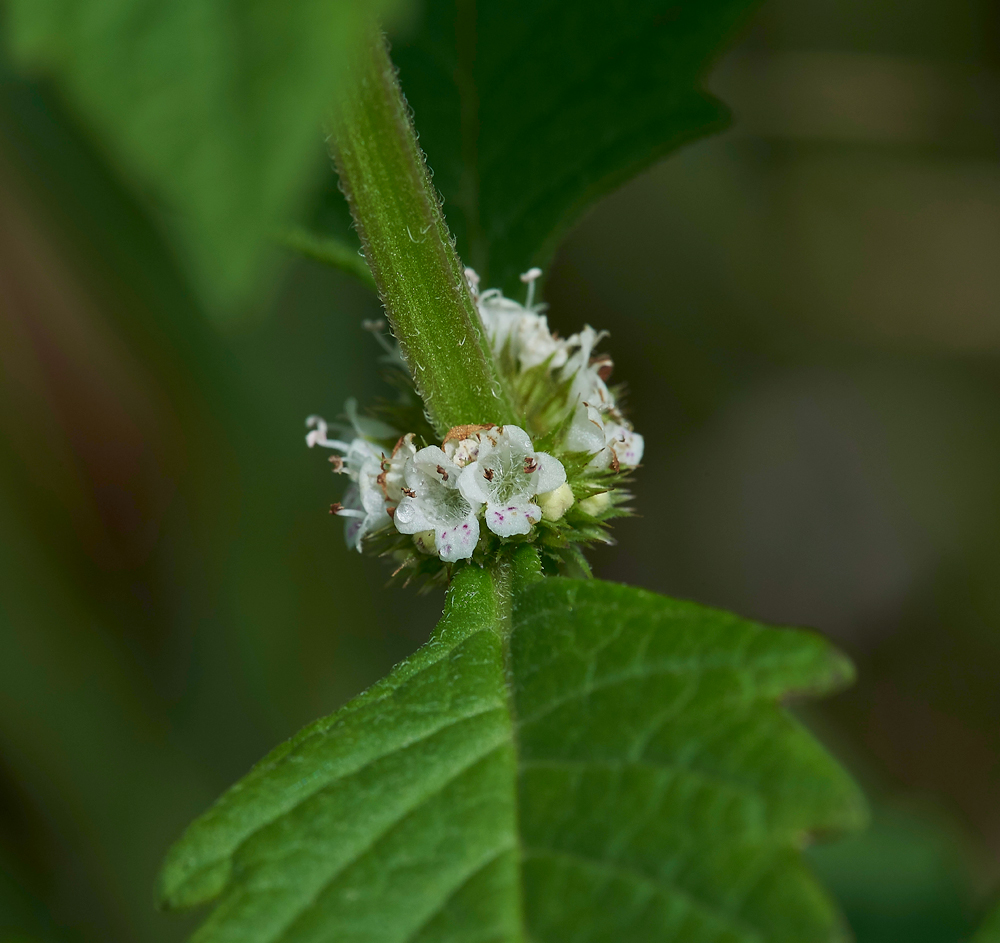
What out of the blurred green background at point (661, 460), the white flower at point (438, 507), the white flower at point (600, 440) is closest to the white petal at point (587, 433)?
the white flower at point (600, 440)

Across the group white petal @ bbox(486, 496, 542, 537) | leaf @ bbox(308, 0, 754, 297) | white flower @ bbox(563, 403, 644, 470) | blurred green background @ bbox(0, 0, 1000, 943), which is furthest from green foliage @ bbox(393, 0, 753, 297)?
blurred green background @ bbox(0, 0, 1000, 943)

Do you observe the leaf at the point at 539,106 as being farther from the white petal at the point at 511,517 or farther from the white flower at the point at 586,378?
the white petal at the point at 511,517

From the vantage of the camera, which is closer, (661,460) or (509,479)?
(509,479)

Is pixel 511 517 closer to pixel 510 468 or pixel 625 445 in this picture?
pixel 510 468

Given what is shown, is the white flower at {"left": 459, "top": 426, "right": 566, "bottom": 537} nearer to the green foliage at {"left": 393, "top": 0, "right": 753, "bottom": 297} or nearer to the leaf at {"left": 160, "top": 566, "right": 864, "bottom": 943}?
the leaf at {"left": 160, "top": 566, "right": 864, "bottom": 943}

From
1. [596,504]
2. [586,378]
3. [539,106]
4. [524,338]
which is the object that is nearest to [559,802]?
[596,504]
